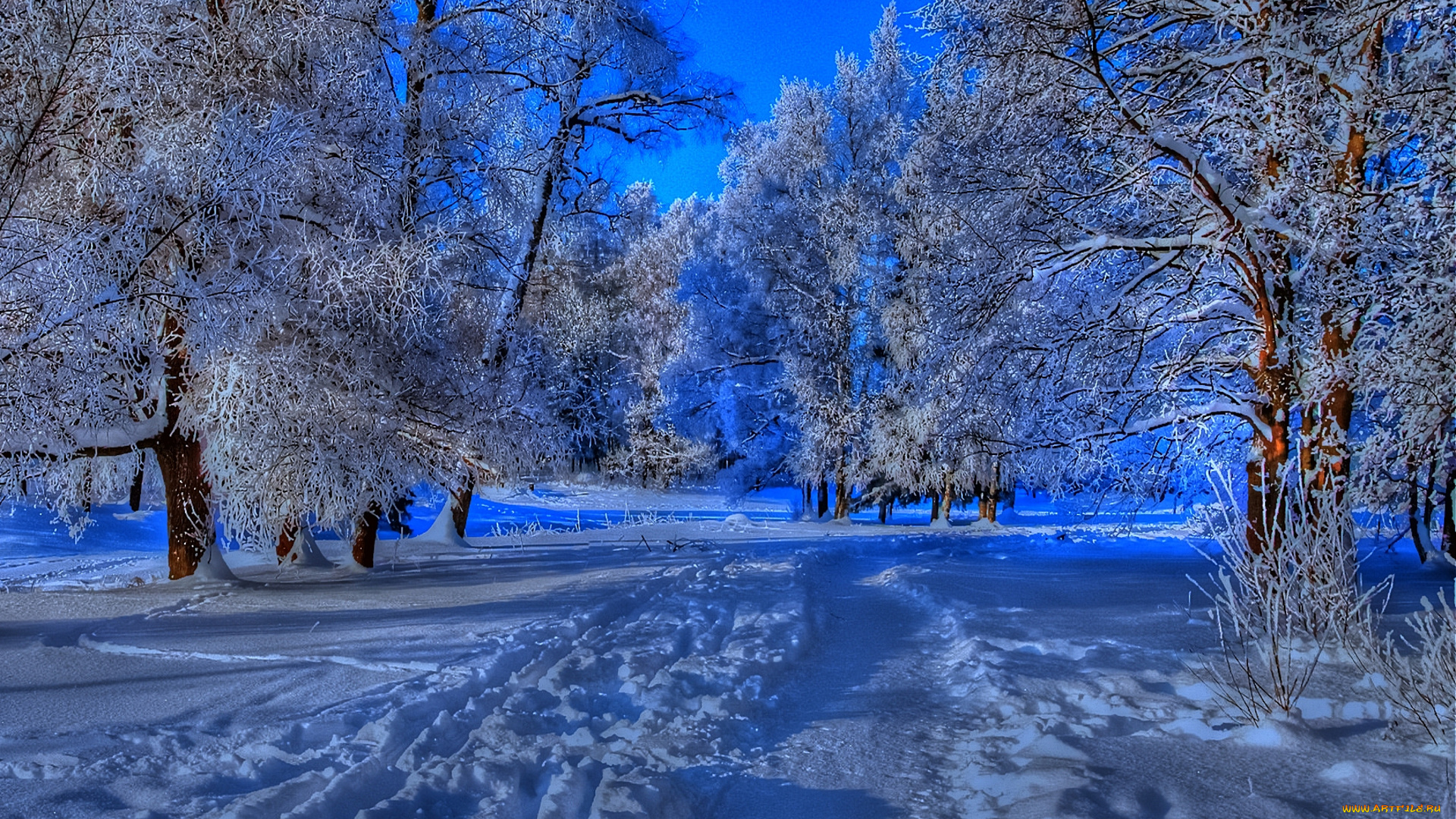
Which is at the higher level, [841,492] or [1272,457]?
[1272,457]

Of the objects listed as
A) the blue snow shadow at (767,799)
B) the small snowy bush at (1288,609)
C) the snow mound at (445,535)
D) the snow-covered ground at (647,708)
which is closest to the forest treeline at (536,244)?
the small snowy bush at (1288,609)

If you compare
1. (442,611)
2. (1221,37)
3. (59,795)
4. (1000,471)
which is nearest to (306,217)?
(442,611)

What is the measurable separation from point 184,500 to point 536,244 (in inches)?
225

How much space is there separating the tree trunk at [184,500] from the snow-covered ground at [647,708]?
1.50 ft

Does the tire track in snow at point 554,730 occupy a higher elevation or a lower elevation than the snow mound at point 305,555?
lower

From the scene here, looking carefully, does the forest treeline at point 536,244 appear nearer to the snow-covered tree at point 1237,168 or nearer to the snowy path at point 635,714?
the snow-covered tree at point 1237,168

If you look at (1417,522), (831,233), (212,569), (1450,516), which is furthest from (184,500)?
(831,233)

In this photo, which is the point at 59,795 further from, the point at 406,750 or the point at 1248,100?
the point at 1248,100

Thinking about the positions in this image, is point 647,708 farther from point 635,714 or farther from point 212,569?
point 212,569

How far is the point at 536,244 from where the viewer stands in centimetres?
1184

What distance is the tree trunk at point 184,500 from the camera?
773cm

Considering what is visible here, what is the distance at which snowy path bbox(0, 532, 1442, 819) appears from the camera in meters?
2.98

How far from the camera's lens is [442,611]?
667 cm

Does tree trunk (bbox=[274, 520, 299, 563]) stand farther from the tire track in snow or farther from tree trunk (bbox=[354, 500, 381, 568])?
the tire track in snow
